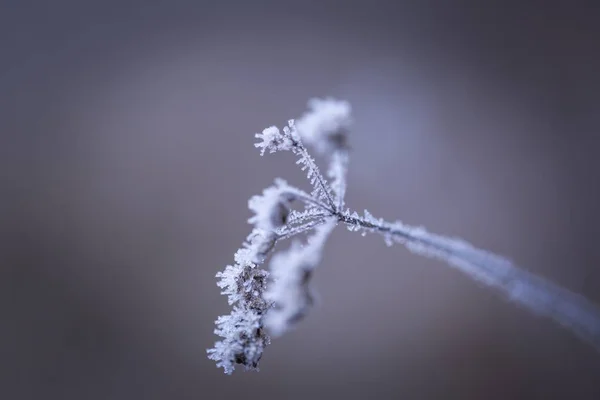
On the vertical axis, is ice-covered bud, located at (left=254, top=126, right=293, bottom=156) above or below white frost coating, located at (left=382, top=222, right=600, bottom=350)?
above

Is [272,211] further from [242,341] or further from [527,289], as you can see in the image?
[527,289]

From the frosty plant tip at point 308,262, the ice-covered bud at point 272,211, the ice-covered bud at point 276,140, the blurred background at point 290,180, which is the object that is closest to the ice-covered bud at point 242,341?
the frosty plant tip at point 308,262

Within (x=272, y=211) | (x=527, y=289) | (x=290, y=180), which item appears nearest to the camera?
(x=527, y=289)

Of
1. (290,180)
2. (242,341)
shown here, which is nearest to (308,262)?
(242,341)

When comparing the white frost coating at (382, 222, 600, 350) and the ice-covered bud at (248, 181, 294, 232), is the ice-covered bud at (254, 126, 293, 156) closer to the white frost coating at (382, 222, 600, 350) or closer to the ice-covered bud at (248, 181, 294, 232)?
the ice-covered bud at (248, 181, 294, 232)

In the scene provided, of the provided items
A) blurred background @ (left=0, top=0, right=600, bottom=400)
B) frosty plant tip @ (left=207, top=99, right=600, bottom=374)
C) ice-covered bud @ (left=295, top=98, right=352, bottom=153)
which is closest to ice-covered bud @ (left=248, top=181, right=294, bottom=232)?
frosty plant tip @ (left=207, top=99, right=600, bottom=374)

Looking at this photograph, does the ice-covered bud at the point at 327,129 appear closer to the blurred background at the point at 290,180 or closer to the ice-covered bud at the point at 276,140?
the ice-covered bud at the point at 276,140
